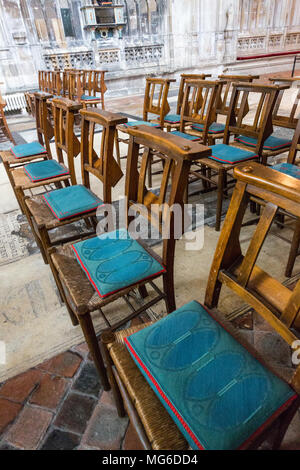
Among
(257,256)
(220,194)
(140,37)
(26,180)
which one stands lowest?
(220,194)

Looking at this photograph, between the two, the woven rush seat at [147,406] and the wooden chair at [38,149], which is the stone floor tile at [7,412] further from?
the wooden chair at [38,149]

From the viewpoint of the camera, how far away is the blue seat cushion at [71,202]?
1650 millimetres

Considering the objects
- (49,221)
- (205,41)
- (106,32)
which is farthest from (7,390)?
(205,41)

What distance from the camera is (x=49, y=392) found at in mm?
1276

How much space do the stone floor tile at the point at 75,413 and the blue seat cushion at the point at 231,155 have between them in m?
1.81

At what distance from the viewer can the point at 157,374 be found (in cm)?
78

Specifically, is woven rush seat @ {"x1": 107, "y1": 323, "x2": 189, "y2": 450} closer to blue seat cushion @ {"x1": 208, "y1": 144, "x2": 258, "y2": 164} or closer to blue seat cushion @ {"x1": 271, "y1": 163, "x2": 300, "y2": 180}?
blue seat cushion @ {"x1": 271, "y1": 163, "x2": 300, "y2": 180}

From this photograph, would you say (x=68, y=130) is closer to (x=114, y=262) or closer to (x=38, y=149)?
(x=38, y=149)

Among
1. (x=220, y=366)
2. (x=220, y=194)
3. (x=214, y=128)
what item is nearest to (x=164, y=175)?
(x=220, y=366)

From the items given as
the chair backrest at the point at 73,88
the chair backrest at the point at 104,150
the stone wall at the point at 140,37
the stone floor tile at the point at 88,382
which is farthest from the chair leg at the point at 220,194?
the stone wall at the point at 140,37

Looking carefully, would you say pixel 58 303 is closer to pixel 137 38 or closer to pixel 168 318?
pixel 168 318

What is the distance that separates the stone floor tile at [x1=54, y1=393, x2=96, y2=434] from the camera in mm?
1145

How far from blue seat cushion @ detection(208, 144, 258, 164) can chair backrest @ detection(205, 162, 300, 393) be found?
138 centimetres

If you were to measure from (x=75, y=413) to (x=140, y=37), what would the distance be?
11021mm
